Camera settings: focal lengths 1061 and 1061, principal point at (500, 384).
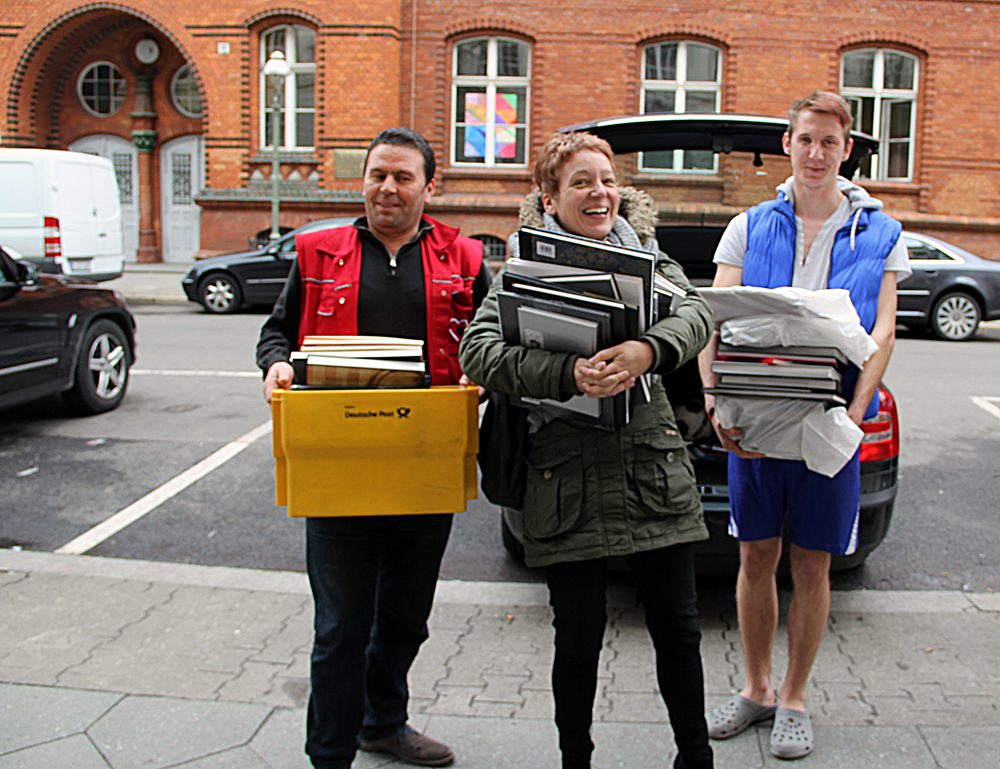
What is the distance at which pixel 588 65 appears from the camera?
2136 cm

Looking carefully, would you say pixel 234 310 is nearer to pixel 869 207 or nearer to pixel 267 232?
pixel 267 232

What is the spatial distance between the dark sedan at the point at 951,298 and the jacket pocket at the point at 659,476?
514 inches

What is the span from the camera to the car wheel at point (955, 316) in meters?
14.8

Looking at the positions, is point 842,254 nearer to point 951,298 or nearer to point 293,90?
point 951,298

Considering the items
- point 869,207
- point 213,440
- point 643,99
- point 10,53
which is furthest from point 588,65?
point 869,207

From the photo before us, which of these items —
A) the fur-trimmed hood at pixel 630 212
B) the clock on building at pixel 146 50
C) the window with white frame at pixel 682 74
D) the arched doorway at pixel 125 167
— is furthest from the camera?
the arched doorway at pixel 125 167

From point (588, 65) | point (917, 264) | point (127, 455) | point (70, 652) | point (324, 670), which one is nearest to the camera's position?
point (324, 670)

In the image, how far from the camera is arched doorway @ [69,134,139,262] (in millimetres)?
25109

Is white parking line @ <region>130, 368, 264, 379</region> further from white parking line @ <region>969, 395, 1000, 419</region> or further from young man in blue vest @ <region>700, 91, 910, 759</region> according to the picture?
young man in blue vest @ <region>700, 91, 910, 759</region>

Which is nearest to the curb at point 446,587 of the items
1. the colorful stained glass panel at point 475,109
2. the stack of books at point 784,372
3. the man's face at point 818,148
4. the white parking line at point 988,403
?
the stack of books at point 784,372

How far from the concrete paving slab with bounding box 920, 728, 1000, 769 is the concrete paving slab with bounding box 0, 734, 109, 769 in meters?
2.43

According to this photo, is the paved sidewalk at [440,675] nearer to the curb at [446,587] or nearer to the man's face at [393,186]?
the curb at [446,587]

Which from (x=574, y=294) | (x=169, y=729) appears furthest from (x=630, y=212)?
(x=169, y=729)

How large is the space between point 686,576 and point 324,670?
0.98m
